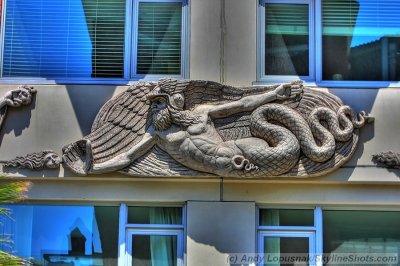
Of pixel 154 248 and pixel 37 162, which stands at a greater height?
pixel 37 162

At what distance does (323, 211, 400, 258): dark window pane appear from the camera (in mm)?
8305

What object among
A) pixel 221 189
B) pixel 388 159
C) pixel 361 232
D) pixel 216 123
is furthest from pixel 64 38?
pixel 361 232

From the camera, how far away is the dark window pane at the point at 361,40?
8633 mm

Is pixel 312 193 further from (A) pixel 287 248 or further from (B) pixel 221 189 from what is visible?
(B) pixel 221 189

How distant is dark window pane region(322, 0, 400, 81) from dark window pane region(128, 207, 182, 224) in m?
2.55

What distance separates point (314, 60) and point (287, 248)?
239 centimetres

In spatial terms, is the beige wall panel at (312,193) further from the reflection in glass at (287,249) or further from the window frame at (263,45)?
the window frame at (263,45)

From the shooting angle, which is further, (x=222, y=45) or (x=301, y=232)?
(x=222, y=45)

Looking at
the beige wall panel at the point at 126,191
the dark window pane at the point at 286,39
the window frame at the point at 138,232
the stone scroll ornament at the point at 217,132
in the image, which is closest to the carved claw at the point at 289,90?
the stone scroll ornament at the point at 217,132

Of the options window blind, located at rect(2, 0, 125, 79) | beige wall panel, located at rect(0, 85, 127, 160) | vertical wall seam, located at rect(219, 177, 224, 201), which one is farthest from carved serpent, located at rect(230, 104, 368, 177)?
window blind, located at rect(2, 0, 125, 79)

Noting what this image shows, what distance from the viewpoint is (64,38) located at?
8789mm

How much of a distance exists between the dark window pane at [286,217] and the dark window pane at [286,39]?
5.72 ft

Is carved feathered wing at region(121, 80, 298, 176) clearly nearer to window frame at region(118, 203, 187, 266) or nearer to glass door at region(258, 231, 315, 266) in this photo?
window frame at region(118, 203, 187, 266)

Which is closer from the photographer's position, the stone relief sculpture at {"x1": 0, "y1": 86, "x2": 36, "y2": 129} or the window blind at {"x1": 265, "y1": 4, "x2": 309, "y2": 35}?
the stone relief sculpture at {"x1": 0, "y1": 86, "x2": 36, "y2": 129}
